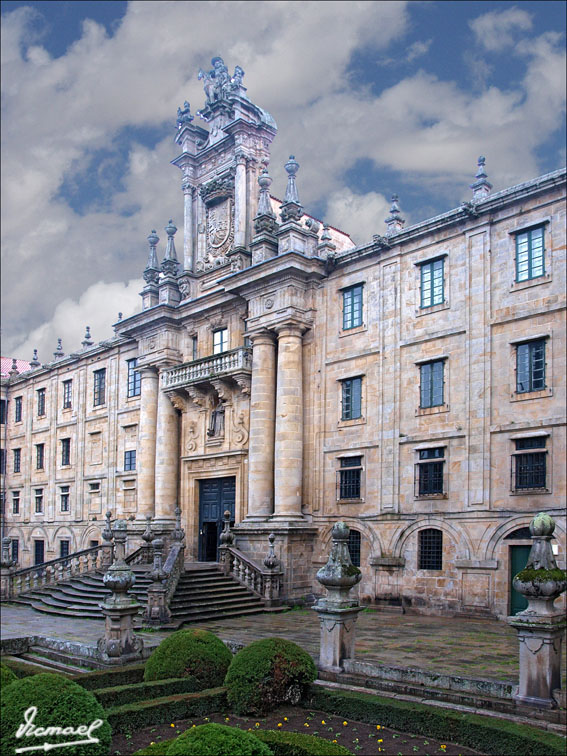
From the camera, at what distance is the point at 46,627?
22328 mm

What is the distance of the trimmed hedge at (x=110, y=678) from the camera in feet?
41.7

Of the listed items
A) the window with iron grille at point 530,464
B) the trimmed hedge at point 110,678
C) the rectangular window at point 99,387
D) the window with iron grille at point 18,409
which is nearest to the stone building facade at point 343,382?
the window with iron grille at point 530,464

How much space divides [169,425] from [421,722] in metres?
25.3

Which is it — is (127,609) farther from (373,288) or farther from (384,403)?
(373,288)

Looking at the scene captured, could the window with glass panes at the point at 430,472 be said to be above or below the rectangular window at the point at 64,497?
above

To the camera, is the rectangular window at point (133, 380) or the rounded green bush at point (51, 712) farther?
the rectangular window at point (133, 380)

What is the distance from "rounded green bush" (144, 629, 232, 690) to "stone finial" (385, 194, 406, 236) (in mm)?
18116

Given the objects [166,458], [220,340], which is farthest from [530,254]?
[166,458]

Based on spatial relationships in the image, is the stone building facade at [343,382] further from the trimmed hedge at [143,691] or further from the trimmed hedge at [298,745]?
the trimmed hedge at [298,745]

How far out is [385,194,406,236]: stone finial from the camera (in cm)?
2744

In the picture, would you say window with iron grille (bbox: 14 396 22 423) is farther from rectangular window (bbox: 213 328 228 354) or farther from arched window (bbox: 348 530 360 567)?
arched window (bbox: 348 530 360 567)

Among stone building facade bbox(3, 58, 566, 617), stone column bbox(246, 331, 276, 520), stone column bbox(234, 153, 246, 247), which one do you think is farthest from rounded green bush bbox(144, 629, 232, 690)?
stone column bbox(234, 153, 246, 247)

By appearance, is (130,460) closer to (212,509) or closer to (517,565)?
(212,509)

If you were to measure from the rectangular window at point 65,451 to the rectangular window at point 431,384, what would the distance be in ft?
87.9
